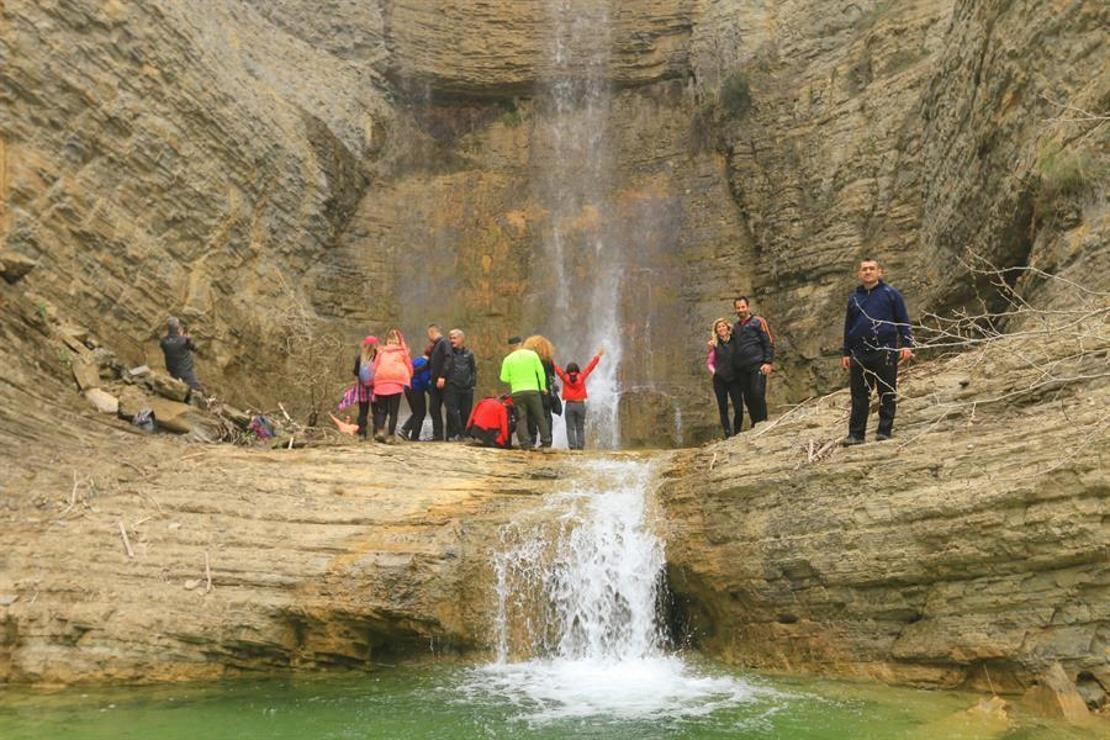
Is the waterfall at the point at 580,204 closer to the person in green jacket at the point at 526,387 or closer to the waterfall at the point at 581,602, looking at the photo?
the person in green jacket at the point at 526,387

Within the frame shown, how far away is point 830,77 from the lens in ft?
61.8

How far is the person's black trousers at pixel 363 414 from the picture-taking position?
13.2 meters

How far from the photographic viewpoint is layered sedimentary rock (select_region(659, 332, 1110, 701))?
21.9 feet

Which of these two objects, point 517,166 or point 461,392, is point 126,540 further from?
point 517,166

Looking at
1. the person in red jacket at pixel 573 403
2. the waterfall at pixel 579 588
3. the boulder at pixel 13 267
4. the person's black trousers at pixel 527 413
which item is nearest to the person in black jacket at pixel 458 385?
the person's black trousers at pixel 527 413

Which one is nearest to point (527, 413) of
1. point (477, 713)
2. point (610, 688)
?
point (610, 688)

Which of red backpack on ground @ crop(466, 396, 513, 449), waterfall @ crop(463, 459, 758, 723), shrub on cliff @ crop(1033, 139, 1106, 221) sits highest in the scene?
shrub on cliff @ crop(1033, 139, 1106, 221)

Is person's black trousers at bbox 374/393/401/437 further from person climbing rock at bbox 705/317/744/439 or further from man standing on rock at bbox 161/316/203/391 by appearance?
person climbing rock at bbox 705/317/744/439

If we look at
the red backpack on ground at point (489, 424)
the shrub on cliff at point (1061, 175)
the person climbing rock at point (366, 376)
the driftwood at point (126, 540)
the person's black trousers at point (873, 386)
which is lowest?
the driftwood at point (126, 540)

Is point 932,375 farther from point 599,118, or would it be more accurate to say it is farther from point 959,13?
point 599,118

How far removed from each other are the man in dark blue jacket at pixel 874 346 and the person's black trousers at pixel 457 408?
5956mm

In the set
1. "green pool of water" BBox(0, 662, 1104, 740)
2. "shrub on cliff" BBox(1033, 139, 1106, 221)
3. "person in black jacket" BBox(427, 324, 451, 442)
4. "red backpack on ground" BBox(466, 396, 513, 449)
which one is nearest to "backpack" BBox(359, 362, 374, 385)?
"person in black jacket" BBox(427, 324, 451, 442)

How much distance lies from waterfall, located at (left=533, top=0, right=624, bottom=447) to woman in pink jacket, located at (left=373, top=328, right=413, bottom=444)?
6.33 m

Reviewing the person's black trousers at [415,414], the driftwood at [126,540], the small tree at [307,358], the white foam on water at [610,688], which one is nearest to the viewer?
the white foam on water at [610,688]
